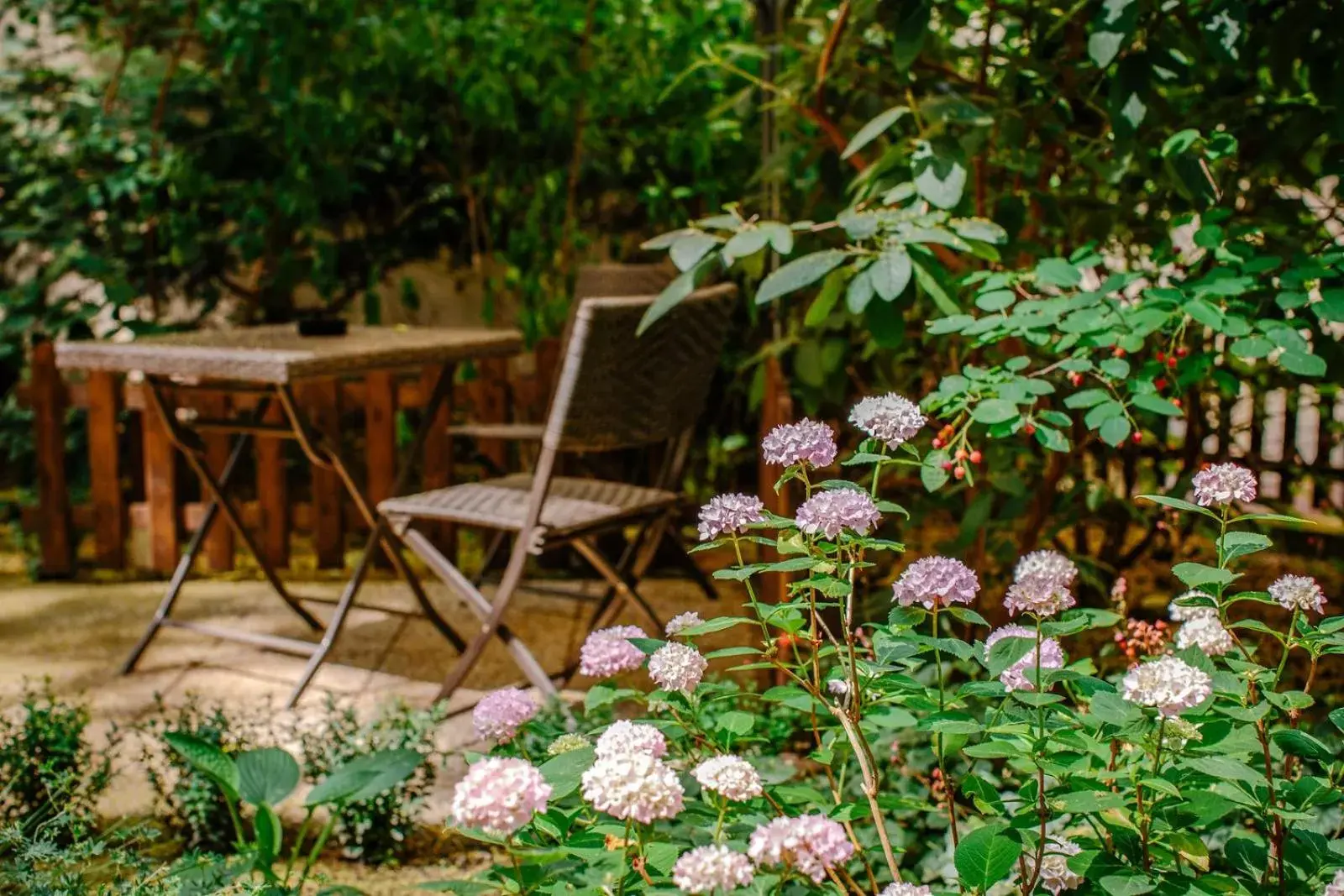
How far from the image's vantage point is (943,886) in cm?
199

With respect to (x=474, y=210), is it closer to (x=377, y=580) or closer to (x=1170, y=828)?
(x=377, y=580)

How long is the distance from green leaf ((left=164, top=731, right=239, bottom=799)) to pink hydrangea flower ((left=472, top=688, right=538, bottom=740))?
2.54 ft

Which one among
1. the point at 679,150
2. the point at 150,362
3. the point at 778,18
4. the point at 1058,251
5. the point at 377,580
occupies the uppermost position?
the point at 778,18

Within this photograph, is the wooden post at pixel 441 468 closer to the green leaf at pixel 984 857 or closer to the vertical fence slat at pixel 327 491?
the vertical fence slat at pixel 327 491

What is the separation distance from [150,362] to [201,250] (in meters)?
2.20

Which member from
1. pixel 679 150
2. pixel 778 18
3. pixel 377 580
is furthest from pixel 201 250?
pixel 778 18

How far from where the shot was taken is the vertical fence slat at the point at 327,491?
14.9ft

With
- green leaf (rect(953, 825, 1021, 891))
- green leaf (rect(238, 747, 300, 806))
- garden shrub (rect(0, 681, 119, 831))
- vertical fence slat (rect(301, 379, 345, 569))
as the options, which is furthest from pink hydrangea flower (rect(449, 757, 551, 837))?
vertical fence slat (rect(301, 379, 345, 569))

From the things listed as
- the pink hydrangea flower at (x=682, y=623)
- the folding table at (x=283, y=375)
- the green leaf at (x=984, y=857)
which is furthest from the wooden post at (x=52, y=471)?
the green leaf at (x=984, y=857)

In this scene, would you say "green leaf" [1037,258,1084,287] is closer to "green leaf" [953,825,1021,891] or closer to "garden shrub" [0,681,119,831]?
"green leaf" [953,825,1021,891]

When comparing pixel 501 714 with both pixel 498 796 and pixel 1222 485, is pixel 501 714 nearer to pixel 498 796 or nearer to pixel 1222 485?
pixel 498 796

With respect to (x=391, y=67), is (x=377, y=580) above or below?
below

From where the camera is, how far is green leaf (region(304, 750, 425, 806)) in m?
1.91

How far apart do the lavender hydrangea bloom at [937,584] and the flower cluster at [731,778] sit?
0.25 metres
